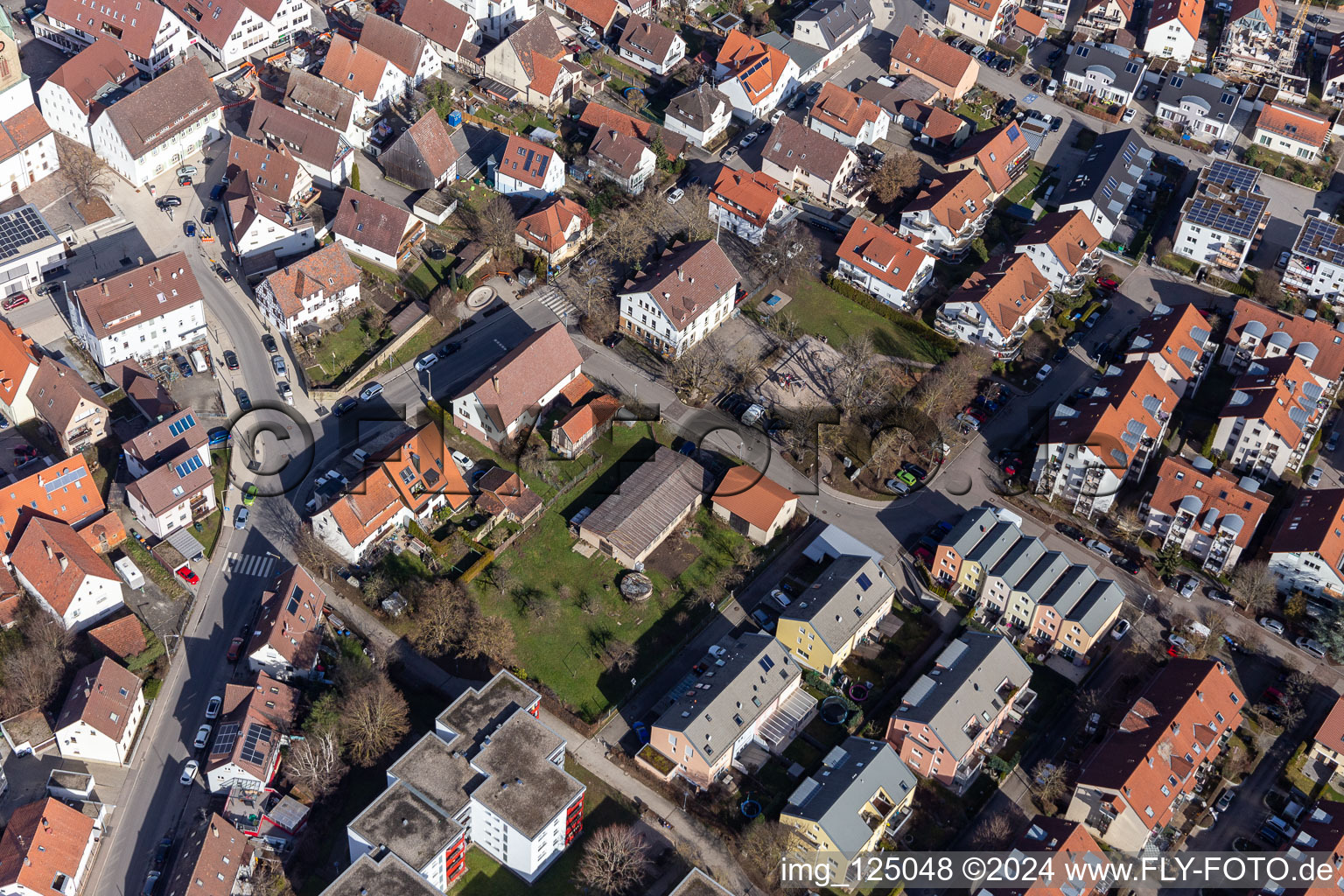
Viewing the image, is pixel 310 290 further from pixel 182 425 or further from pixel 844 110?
pixel 844 110

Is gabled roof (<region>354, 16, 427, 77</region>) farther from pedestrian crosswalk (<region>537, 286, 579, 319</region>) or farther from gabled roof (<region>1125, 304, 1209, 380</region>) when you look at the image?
gabled roof (<region>1125, 304, 1209, 380</region>)

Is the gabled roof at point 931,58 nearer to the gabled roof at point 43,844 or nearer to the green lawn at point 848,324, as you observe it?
the green lawn at point 848,324

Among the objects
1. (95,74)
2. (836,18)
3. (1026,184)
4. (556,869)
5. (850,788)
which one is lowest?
(556,869)

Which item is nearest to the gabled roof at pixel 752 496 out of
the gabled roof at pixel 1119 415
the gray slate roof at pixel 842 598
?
the gray slate roof at pixel 842 598

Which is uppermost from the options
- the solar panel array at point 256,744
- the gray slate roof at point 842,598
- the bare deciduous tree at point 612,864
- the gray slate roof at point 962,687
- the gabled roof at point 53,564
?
the gabled roof at point 53,564

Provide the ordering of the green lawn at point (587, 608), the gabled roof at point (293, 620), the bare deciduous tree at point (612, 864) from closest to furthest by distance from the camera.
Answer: the bare deciduous tree at point (612, 864)
the gabled roof at point (293, 620)
the green lawn at point (587, 608)

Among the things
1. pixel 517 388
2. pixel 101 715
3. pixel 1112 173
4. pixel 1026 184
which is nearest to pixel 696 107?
pixel 1026 184
